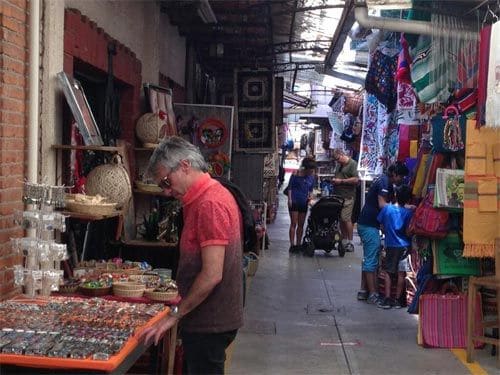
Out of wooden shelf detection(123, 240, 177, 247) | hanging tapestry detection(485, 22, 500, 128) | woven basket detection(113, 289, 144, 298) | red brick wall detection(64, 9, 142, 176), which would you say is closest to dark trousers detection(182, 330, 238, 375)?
woven basket detection(113, 289, 144, 298)

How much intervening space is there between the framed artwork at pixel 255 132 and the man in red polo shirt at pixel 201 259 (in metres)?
8.54

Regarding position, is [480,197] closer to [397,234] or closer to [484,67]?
[484,67]

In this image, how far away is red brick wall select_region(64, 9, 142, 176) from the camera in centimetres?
552

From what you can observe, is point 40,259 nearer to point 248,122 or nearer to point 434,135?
point 434,135

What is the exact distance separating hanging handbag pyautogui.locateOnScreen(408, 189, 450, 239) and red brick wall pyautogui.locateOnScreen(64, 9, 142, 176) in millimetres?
3106

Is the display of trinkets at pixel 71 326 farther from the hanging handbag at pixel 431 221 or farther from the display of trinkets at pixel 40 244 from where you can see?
the hanging handbag at pixel 431 221

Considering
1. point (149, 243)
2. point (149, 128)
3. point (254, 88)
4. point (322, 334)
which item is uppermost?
point (254, 88)

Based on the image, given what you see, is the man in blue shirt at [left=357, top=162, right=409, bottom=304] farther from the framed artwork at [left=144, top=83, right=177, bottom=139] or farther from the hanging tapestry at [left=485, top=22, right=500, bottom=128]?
the hanging tapestry at [left=485, top=22, right=500, bottom=128]

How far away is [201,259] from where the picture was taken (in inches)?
138

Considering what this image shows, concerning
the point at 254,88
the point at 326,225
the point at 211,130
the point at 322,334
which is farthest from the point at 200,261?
the point at 254,88

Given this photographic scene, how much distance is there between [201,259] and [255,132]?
8.87 metres

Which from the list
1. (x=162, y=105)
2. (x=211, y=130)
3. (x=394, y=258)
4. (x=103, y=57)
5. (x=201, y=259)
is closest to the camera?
(x=201, y=259)

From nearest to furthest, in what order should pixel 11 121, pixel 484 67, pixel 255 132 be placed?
pixel 11 121 → pixel 484 67 → pixel 255 132

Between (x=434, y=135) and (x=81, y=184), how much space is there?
3.38 m
